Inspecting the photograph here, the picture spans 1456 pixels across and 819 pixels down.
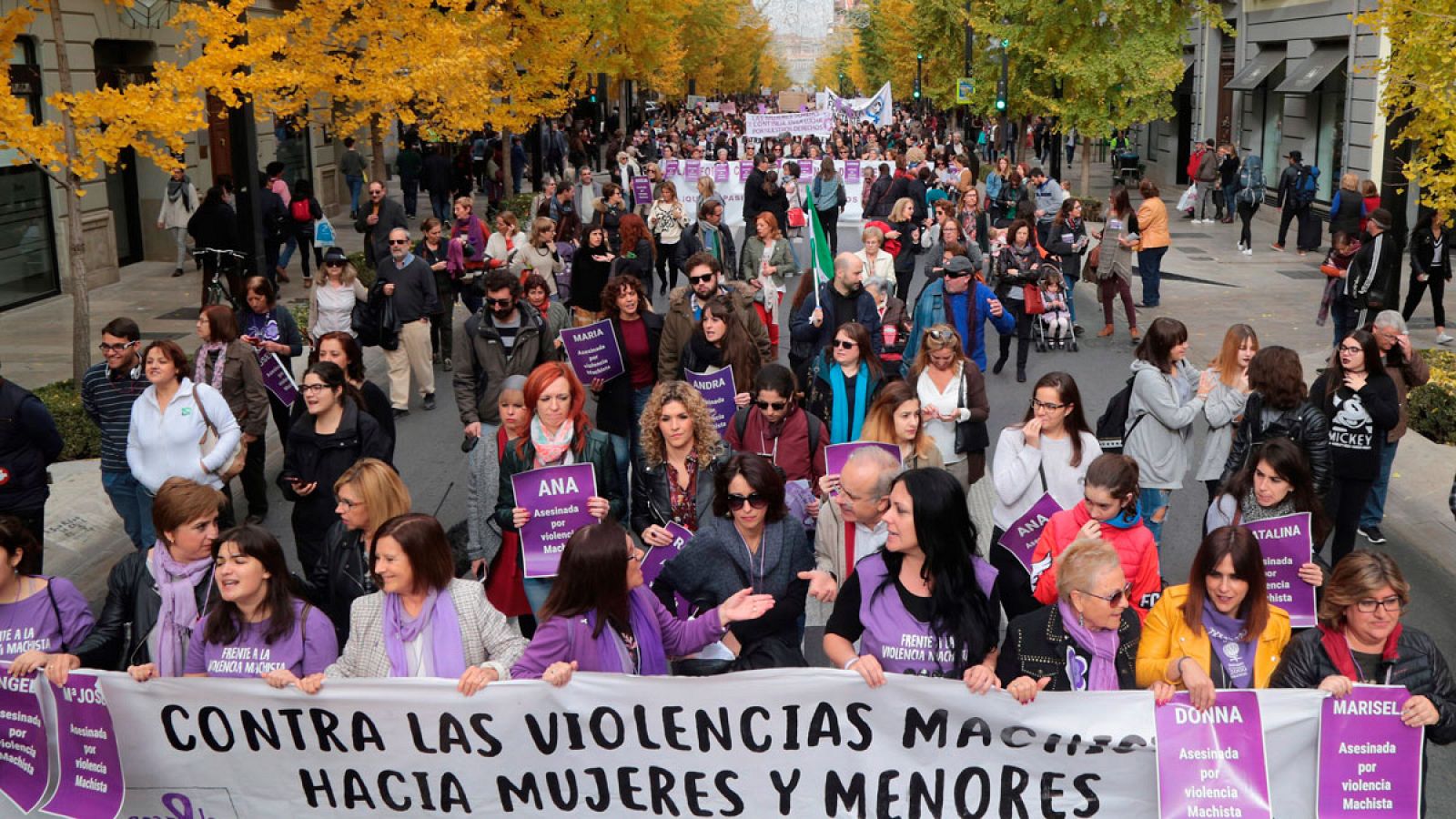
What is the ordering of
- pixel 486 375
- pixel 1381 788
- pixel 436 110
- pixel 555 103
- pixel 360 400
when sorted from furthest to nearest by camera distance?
1. pixel 555 103
2. pixel 436 110
3. pixel 486 375
4. pixel 360 400
5. pixel 1381 788

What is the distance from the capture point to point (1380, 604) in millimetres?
4992

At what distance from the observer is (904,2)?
7056cm

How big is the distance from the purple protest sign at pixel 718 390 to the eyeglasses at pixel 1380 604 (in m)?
4.38

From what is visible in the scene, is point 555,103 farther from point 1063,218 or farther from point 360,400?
point 360,400

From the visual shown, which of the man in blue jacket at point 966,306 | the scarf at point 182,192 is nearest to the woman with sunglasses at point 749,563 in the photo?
the man in blue jacket at point 966,306

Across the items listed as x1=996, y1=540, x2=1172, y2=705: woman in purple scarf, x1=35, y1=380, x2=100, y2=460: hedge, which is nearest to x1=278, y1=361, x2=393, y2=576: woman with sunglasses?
x1=996, y1=540, x2=1172, y2=705: woman in purple scarf

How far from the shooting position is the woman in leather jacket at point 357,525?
20.0 feet

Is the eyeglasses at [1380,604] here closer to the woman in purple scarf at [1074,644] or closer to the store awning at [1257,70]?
the woman in purple scarf at [1074,644]

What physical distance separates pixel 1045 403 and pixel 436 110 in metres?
18.5

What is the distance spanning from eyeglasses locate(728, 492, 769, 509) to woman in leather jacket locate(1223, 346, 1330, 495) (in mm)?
3389

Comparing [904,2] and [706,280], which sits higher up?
[904,2]

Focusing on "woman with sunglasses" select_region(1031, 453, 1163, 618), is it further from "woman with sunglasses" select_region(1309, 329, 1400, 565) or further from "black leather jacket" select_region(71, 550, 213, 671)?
"black leather jacket" select_region(71, 550, 213, 671)

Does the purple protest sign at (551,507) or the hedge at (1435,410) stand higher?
the purple protest sign at (551,507)

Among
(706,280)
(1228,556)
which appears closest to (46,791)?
(1228,556)
